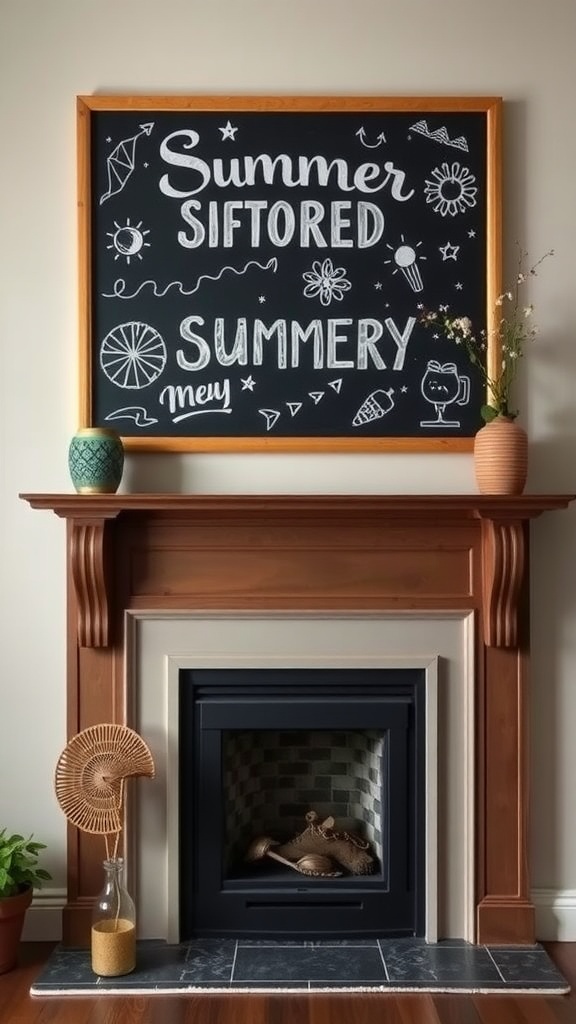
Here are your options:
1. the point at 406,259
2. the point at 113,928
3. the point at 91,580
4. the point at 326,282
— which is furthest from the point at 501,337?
the point at 113,928

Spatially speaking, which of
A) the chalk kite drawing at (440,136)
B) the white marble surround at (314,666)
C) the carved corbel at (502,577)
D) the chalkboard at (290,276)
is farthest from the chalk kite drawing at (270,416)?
the chalk kite drawing at (440,136)

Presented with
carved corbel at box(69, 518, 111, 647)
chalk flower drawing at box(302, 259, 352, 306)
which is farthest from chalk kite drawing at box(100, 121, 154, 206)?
carved corbel at box(69, 518, 111, 647)

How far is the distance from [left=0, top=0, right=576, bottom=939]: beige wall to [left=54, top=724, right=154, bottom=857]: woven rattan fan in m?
0.19

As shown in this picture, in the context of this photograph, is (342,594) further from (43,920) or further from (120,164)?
(120,164)

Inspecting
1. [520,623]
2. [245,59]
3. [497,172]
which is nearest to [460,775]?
[520,623]

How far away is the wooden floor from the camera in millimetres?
2363

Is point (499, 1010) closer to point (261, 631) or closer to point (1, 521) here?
point (261, 631)

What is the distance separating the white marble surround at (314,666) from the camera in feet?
9.20

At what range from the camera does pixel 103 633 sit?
277 centimetres

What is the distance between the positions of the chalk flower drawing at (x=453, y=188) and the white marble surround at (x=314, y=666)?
1.16 m

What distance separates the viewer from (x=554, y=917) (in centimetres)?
287

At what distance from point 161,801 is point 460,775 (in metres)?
0.85

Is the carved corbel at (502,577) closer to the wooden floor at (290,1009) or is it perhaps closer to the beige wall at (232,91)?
the beige wall at (232,91)

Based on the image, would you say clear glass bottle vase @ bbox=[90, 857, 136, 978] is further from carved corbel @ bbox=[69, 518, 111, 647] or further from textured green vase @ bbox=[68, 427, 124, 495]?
textured green vase @ bbox=[68, 427, 124, 495]
